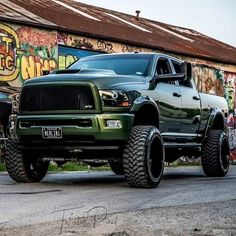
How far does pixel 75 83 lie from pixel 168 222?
337 centimetres

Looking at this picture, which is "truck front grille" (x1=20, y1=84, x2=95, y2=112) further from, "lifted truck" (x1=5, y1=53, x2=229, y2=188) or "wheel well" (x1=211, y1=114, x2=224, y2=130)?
"wheel well" (x1=211, y1=114, x2=224, y2=130)

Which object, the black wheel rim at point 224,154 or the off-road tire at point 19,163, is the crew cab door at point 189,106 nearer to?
the black wheel rim at point 224,154

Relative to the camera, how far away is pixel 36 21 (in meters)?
20.8

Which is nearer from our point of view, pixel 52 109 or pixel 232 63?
pixel 52 109

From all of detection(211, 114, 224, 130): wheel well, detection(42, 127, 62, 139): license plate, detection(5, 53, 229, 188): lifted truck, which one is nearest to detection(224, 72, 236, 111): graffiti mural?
detection(211, 114, 224, 130): wheel well

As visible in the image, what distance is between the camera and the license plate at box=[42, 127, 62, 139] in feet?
26.6

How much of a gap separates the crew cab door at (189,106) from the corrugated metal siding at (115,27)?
10490 mm

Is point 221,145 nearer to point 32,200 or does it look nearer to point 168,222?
point 32,200

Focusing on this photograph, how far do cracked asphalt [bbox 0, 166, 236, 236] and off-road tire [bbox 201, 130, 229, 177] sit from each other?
245cm

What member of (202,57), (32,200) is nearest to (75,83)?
(32,200)

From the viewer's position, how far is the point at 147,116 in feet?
28.8

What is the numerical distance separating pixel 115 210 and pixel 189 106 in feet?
15.0

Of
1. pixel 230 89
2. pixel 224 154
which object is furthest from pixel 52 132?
pixel 230 89

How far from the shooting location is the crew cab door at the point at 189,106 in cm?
1004
